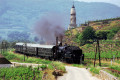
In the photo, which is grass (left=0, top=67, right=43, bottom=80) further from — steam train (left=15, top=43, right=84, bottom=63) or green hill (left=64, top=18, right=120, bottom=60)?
green hill (left=64, top=18, right=120, bottom=60)

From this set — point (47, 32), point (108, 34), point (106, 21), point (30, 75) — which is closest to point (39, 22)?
point (47, 32)

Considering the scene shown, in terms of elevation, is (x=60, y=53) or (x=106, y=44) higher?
(x=106, y=44)

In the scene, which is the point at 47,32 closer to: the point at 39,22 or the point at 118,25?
the point at 39,22

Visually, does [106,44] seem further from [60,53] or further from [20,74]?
[20,74]

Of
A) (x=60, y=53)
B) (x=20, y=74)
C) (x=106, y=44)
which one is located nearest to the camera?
(x=20, y=74)

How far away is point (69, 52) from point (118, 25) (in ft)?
217

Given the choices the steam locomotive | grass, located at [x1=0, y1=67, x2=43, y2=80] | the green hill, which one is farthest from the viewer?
the green hill

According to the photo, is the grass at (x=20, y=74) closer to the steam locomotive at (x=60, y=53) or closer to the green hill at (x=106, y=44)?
the steam locomotive at (x=60, y=53)

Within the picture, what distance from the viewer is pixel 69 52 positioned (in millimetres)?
39594

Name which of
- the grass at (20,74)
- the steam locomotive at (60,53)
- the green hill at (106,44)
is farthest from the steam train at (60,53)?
the grass at (20,74)

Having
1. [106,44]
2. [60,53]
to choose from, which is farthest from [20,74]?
[106,44]

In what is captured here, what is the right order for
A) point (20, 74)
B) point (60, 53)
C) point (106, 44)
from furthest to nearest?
point (106, 44) → point (60, 53) → point (20, 74)

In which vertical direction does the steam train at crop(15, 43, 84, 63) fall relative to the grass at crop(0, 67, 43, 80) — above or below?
above

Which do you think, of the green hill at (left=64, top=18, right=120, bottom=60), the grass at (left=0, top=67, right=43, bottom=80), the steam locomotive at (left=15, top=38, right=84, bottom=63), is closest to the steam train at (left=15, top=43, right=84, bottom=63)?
the steam locomotive at (left=15, top=38, right=84, bottom=63)
